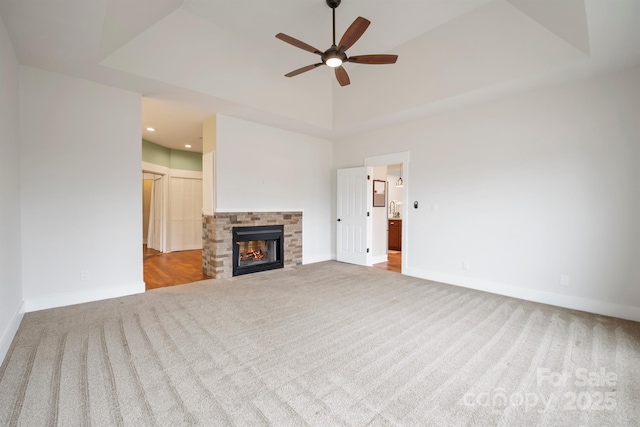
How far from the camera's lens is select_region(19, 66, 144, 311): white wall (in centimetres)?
315

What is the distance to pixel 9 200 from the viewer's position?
262cm

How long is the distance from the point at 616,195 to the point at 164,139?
794 cm

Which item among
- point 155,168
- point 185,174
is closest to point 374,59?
point 155,168

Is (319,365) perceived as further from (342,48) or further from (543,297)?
(543,297)

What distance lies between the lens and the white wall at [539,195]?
308 centimetres

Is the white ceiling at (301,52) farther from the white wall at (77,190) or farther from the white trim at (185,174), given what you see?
the white trim at (185,174)

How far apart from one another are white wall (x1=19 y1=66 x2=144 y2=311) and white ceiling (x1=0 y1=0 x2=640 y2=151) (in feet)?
1.20

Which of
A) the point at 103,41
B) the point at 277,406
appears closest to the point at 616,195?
the point at 277,406

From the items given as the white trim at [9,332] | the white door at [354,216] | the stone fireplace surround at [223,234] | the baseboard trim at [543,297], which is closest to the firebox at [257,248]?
the stone fireplace surround at [223,234]

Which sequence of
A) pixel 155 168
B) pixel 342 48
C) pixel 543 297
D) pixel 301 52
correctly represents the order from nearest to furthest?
pixel 342 48 < pixel 543 297 < pixel 301 52 < pixel 155 168

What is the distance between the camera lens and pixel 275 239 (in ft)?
17.8

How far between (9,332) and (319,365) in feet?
8.91

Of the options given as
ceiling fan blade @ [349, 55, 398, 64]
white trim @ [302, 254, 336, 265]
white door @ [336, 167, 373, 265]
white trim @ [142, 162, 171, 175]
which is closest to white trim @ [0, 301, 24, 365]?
ceiling fan blade @ [349, 55, 398, 64]

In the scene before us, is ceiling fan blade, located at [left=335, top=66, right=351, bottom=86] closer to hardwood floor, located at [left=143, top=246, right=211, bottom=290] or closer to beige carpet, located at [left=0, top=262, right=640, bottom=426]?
beige carpet, located at [left=0, top=262, right=640, bottom=426]
